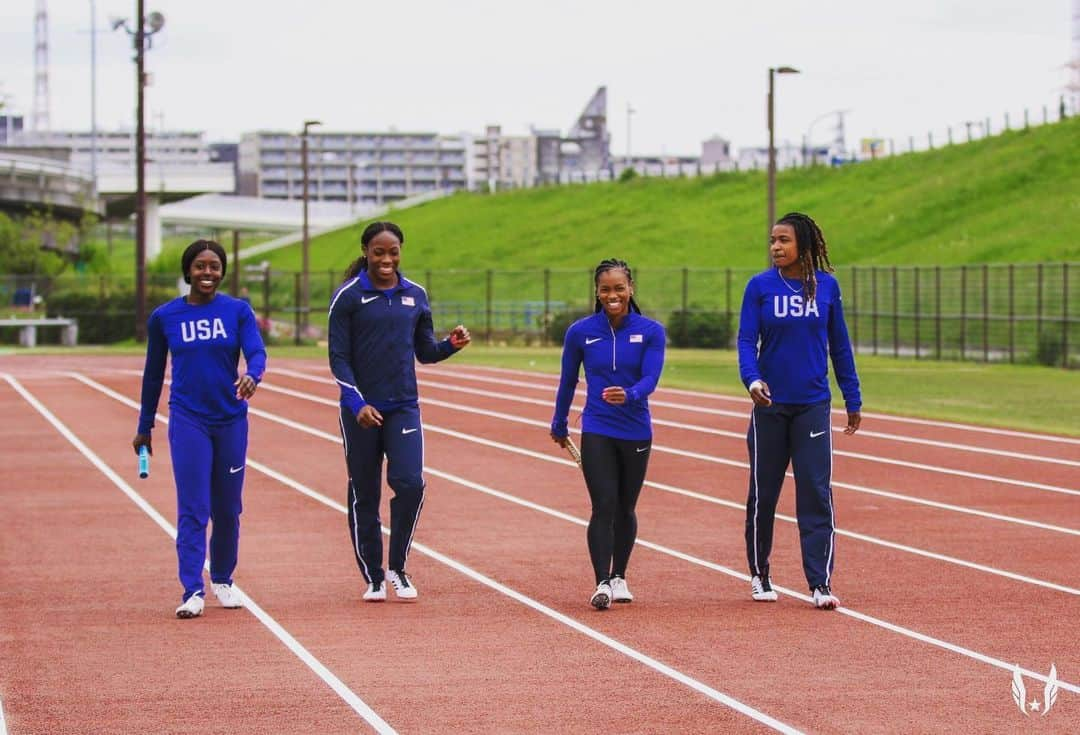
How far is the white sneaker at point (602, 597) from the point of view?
9.97 m

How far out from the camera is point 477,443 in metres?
21.1

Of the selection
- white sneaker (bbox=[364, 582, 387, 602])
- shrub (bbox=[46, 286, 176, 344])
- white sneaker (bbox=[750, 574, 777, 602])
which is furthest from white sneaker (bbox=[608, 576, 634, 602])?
shrub (bbox=[46, 286, 176, 344])

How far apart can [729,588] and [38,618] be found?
368 cm

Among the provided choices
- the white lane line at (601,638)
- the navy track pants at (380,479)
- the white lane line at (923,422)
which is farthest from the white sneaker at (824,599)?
the white lane line at (923,422)

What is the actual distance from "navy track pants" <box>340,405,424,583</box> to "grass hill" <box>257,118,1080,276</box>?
54556mm

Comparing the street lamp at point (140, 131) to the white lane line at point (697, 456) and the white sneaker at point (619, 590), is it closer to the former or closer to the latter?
the white lane line at point (697, 456)

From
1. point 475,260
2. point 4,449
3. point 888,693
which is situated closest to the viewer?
point 888,693

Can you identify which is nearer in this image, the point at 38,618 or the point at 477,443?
the point at 38,618

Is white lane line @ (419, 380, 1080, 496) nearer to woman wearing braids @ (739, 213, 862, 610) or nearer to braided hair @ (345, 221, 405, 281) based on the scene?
woman wearing braids @ (739, 213, 862, 610)

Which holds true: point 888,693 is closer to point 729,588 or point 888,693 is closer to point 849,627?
point 849,627

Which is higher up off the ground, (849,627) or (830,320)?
(830,320)

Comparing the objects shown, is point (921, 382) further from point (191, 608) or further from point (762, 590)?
point (191, 608)

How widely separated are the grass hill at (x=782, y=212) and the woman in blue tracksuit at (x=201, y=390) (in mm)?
55102

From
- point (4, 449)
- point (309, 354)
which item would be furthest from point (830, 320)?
point (309, 354)
